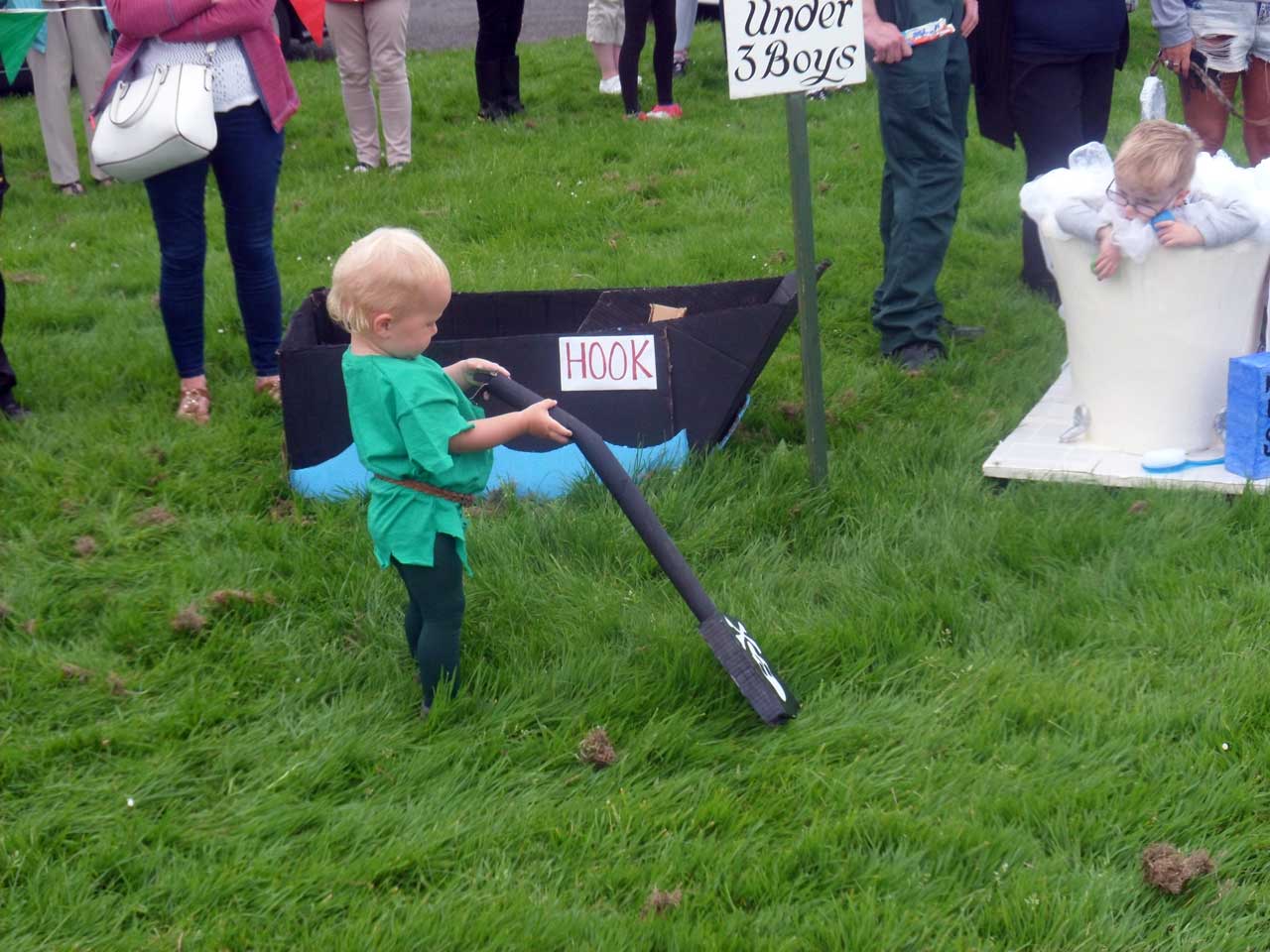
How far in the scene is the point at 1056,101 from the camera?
549 cm

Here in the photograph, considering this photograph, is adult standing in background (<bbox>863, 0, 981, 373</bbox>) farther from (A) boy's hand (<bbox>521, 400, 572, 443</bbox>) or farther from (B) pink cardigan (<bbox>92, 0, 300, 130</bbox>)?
(A) boy's hand (<bbox>521, 400, 572, 443</bbox>)

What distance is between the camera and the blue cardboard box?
396 centimetres

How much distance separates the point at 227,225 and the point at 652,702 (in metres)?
2.56

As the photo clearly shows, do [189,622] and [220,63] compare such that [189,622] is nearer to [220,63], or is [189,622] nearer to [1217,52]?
[220,63]

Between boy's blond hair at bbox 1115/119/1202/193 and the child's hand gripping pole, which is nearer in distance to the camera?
the child's hand gripping pole

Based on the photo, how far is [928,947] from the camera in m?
2.50

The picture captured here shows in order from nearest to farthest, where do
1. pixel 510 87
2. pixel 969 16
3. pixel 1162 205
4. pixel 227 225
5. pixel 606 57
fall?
pixel 1162 205 → pixel 227 225 → pixel 969 16 → pixel 510 87 → pixel 606 57

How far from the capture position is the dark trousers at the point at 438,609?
3.14 m

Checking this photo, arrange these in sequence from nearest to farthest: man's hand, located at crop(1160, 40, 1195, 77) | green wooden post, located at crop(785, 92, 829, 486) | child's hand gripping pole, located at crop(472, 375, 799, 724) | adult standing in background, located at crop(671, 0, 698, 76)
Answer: child's hand gripping pole, located at crop(472, 375, 799, 724) < green wooden post, located at crop(785, 92, 829, 486) < man's hand, located at crop(1160, 40, 1195, 77) < adult standing in background, located at crop(671, 0, 698, 76)

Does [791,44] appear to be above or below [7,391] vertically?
above

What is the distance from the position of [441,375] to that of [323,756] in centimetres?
85

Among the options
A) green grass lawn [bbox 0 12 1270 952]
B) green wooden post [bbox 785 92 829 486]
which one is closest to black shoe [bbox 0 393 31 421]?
green grass lawn [bbox 0 12 1270 952]

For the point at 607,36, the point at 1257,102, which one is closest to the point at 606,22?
the point at 607,36

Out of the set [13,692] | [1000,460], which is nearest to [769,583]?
[1000,460]
